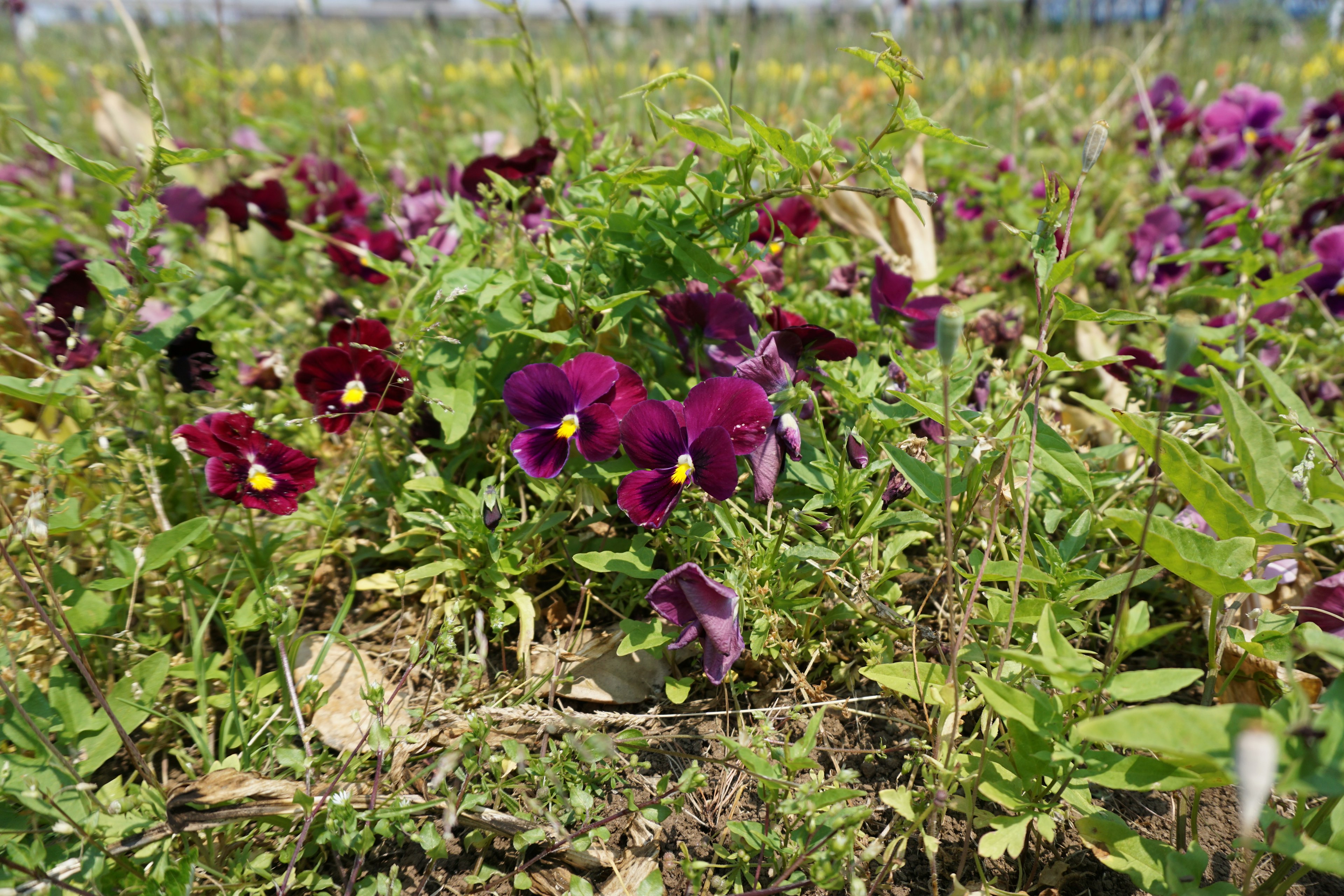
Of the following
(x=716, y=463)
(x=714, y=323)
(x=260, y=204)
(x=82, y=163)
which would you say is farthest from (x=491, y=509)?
→ (x=260, y=204)

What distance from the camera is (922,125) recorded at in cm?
134

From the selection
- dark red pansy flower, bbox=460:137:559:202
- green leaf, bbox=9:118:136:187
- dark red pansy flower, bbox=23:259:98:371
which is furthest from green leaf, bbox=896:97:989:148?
dark red pansy flower, bbox=23:259:98:371

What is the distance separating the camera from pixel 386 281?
8.50 ft

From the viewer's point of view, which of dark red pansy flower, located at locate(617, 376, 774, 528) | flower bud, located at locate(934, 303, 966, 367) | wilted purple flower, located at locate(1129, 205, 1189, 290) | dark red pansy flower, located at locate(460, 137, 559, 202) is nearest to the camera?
flower bud, located at locate(934, 303, 966, 367)

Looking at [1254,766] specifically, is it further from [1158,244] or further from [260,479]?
[1158,244]

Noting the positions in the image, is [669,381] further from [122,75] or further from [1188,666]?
[122,75]

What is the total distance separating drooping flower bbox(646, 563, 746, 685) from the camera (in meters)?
1.36

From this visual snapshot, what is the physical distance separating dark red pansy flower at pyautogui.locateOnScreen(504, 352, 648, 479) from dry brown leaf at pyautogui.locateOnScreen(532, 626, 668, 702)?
365mm

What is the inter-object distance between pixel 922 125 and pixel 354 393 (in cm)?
128

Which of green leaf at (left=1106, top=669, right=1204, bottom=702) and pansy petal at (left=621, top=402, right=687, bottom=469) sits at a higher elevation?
pansy petal at (left=621, top=402, right=687, bottom=469)

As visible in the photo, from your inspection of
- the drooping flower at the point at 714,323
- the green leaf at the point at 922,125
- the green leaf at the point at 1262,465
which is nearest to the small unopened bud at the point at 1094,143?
the green leaf at the point at 922,125

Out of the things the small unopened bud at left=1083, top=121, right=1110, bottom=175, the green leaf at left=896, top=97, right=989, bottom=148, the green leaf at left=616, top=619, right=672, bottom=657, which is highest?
the green leaf at left=896, top=97, right=989, bottom=148

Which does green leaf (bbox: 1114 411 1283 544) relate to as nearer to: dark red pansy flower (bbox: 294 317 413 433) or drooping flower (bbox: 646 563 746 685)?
drooping flower (bbox: 646 563 746 685)

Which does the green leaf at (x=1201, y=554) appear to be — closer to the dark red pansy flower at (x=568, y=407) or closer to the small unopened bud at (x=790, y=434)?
the small unopened bud at (x=790, y=434)
